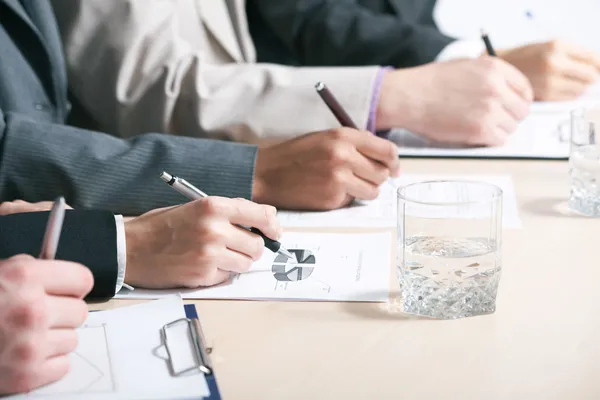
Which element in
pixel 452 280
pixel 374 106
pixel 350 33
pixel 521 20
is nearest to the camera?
pixel 452 280

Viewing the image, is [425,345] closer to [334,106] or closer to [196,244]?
[196,244]

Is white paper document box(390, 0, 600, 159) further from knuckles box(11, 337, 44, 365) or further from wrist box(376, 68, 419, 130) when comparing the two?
knuckles box(11, 337, 44, 365)

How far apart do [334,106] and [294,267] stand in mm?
349

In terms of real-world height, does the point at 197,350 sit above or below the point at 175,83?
below

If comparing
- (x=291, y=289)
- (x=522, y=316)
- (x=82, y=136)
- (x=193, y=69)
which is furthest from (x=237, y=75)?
(x=522, y=316)

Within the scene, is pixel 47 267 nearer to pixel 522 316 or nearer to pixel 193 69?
pixel 522 316

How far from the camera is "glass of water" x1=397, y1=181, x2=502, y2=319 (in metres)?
0.81

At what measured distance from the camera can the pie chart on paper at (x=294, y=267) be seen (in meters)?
0.92

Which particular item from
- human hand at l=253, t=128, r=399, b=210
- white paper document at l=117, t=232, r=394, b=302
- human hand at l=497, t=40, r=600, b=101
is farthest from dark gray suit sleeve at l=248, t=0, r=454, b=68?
white paper document at l=117, t=232, r=394, b=302

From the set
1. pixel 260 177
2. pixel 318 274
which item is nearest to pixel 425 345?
pixel 318 274

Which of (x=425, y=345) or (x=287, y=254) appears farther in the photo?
(x=287, y=254)

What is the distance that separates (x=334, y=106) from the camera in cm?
122

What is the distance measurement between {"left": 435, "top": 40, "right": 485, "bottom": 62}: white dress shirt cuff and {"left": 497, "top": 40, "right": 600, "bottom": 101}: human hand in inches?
8.0

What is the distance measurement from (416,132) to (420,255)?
0.60 meters
